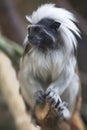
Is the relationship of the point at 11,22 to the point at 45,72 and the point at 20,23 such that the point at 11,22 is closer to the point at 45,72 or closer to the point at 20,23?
the point at 20,23

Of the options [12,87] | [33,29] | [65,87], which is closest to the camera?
[33,29]

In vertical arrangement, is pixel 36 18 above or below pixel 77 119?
above

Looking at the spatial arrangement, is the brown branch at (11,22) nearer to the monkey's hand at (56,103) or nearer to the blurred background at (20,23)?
the blurred background at (20,23)

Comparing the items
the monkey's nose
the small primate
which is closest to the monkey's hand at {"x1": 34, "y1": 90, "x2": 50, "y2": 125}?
the small primate

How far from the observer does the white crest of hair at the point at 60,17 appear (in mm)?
874

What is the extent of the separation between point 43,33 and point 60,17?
4 cm

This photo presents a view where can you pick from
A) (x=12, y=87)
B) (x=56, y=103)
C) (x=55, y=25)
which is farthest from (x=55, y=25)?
(x=12, y=87)

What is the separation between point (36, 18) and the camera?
2.88 feet

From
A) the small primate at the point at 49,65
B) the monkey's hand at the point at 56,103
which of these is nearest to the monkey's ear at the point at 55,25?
the small primate at the point at 49,65

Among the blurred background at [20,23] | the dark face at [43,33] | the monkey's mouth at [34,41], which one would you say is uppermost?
the blurred background at [20,23]

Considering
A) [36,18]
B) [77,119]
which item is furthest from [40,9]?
[77,119]

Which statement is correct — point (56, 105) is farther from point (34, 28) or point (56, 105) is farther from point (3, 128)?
point (3, 128)

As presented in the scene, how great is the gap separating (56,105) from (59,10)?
17 cm

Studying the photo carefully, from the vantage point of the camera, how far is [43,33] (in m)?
0.89
